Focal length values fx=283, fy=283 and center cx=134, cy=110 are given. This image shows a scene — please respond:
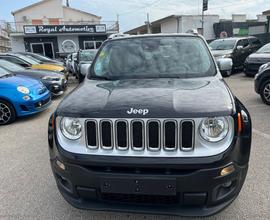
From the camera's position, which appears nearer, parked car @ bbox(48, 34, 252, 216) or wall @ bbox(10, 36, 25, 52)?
parked car @ bbox(48, 34, 252, 216)

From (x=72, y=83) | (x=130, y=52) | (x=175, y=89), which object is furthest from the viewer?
(x=72, y=83)

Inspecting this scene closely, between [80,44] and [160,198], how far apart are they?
31867 mm

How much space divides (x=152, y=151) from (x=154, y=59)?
1674 millimetres

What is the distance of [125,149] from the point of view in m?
2.32

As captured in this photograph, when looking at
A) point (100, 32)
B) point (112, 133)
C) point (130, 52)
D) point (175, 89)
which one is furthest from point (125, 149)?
→ point (100, 32)

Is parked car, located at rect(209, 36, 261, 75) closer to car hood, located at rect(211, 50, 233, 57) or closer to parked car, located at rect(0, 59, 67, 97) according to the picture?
car hood, located at rect(211, 50, 233, 57)

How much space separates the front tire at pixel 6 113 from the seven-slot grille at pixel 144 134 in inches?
187

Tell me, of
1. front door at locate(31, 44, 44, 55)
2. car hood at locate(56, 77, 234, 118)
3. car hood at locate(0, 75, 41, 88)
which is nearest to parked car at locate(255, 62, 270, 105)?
car hood at locate(56, 77, 234, 118)

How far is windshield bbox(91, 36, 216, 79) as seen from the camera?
3412 millimetres

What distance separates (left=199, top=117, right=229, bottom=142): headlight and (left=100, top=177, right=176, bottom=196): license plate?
46cm

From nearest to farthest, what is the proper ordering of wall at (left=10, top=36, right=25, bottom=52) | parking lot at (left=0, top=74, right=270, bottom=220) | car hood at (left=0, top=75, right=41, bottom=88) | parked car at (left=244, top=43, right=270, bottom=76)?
parking lot at (left=0, top=74, right=270, bottom=220) → car hood at (left=0, top=75, right=41, bottom=88) → parked car at (left=244, top=43, right=270, bottom=76) → wall at (left=10, top=36, right=25, bottom=52)

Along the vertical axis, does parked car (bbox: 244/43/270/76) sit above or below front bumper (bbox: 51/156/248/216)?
below

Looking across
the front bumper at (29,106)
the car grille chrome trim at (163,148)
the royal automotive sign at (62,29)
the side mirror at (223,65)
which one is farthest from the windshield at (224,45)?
the royal automotive sign at (62,29)

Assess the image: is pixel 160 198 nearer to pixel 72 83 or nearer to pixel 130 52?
pixel 130 52
